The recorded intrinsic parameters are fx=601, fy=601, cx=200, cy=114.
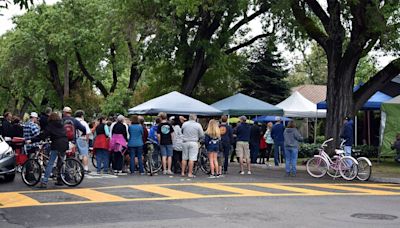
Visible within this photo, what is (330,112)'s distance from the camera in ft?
70.8

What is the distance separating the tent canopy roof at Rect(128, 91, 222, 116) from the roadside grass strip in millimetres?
6227

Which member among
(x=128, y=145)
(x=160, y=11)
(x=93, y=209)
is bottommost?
(x=93, y=209)

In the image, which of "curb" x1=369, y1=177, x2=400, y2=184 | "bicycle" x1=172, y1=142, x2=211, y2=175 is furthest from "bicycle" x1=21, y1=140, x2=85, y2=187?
"curb" x1=369, y1=177, x2=400, y2=184

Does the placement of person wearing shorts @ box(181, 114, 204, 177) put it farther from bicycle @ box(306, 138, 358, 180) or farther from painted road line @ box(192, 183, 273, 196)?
bicycle @ box(306, 138, 358, 180)

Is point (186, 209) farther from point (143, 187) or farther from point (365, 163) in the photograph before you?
point (365, 163)

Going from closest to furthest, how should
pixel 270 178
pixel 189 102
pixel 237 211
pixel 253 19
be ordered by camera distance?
1. pixel 237 211
2. pixel 270 178
3. pixel 189 102
4. pixel 253 19

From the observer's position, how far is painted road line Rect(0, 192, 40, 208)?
35.4ft

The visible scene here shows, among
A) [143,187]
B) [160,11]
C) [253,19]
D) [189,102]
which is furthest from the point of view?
[253,19]

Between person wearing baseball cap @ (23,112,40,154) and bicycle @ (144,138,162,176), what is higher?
person wearing baseball cap @ (23,112,40,154)

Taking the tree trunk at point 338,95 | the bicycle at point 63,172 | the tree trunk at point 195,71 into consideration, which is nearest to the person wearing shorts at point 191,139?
the bicycle at point 63,172

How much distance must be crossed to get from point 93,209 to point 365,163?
9676 millimetres

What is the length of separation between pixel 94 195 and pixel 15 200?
1.56 m

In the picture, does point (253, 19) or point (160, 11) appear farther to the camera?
point (253, 19)

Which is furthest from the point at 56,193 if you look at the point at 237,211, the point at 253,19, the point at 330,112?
the point at 253,19
